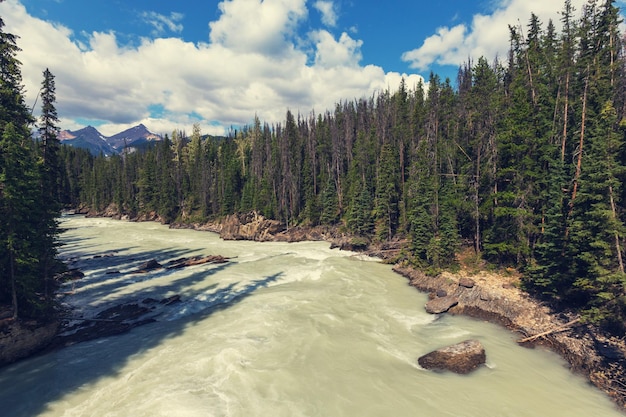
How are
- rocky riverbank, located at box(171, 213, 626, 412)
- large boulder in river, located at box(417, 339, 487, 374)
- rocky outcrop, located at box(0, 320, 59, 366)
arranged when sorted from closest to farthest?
rocky riverbank, located at box(171, 213, 626, 412) < large boulder in river, located at box(417, 339, 487, 374) < rocky outcrop, located at box(0, 320, 59, 366)

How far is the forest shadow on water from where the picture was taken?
15.2 m

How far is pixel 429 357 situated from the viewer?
17.4 m

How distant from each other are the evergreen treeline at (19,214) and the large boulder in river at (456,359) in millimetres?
24999

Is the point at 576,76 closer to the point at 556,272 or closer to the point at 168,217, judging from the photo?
the point at 556,272

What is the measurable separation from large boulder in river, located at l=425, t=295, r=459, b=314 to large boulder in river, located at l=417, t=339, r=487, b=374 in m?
7.43

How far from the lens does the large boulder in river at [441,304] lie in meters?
25.2

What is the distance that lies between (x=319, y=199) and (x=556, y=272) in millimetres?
54335

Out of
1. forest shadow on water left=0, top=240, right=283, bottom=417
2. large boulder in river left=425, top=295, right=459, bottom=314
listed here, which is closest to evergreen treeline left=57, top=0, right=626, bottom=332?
large boulder in river left=425, top=295, right=459, bottom=314

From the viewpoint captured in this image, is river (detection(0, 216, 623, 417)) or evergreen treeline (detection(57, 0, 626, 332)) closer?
river (detection(0, 216, 623, 417))

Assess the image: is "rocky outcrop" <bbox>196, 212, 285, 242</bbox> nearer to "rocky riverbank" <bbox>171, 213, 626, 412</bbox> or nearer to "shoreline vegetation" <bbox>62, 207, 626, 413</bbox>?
"shoreline vegetation" <bbox>62, 207, 626, 413</bbox>

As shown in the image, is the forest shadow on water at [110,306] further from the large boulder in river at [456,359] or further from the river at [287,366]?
the large boulder in river at [456,359]

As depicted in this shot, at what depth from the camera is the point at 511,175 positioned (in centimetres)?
3108

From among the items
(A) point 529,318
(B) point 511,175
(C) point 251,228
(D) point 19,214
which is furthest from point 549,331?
(C) point 251,228

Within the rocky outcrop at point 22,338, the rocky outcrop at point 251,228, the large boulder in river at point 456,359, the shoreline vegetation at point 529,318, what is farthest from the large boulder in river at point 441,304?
the rocky outcrop at point 251,228
